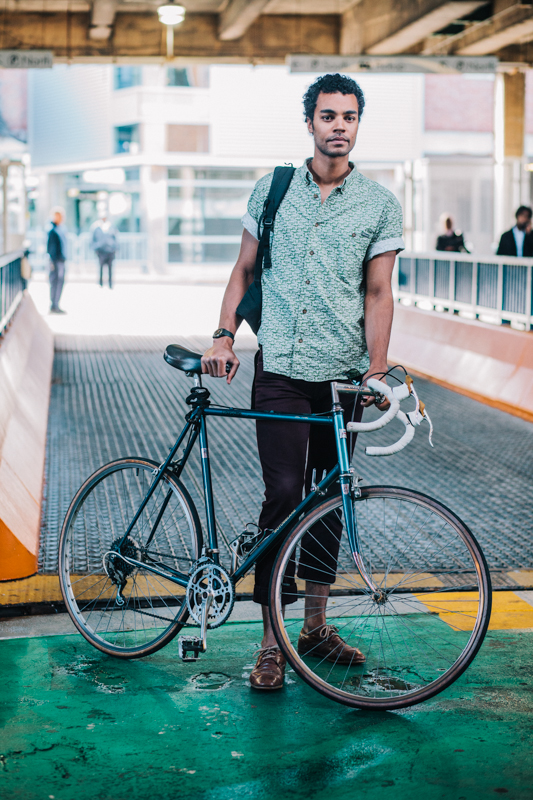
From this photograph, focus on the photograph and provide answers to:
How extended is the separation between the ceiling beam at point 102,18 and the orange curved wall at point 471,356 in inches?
332

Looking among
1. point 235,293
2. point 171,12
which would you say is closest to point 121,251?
point 171,12

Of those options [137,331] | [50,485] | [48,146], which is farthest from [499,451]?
[48,146]

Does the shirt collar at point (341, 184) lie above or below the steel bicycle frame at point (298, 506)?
above

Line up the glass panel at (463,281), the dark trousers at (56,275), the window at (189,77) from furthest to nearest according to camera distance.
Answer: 1. the window at (189,77)
2. the dark trousers at (56,275)
3. the glass panel at (463,281)

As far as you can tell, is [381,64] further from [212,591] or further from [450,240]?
[212,591]

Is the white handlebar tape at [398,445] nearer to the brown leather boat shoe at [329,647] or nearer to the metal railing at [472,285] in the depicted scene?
the brown leather boat shoe at [329,647]

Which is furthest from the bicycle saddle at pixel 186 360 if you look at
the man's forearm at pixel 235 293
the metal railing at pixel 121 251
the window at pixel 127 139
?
the window at pixel 127 139

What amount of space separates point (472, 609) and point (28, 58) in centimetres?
1687

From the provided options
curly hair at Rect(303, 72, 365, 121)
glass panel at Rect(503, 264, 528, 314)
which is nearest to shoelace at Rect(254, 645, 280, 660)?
curly hair at Rect(303, 72, 365, 121)

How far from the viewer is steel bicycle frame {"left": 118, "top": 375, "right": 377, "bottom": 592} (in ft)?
12.1

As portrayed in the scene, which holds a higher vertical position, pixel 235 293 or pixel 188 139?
pixel 188 139

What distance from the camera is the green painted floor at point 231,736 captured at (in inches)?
123

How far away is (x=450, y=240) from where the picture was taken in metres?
18.7

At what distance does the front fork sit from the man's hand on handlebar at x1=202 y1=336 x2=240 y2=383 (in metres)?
→ 0.39
